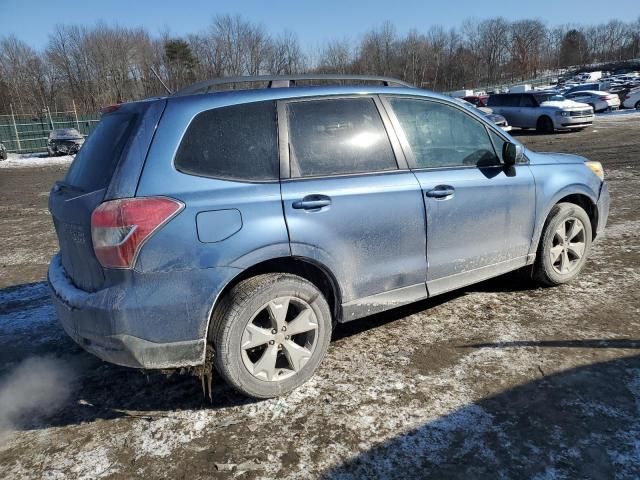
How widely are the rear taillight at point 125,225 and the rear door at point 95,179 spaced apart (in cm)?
9

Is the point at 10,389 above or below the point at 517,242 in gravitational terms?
below

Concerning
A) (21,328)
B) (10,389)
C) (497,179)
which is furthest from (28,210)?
(497,179)

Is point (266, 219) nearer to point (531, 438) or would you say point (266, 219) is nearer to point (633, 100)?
point (531, 438)

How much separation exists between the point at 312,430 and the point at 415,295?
4.17 ft

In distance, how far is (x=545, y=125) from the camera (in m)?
21.4

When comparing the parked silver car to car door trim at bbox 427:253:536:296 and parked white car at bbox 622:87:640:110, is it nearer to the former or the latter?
parked white car at bbox 622:87:640:110

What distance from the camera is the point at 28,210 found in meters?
10.9

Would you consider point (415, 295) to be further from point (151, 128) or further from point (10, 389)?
point (10, 389)

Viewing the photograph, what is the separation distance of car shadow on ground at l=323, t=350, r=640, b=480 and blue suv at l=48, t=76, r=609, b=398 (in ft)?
2.77

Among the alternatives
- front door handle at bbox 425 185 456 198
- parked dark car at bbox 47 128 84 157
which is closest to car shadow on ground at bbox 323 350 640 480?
front door handle at bbox 425 185 456 198

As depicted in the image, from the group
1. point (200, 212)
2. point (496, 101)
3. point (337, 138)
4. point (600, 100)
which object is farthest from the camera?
point (600, 100)

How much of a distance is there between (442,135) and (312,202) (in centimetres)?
135

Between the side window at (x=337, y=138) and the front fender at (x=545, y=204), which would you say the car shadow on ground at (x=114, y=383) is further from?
the side window at (x=337, y=138)

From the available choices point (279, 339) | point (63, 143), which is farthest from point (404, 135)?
point (63, 143)
